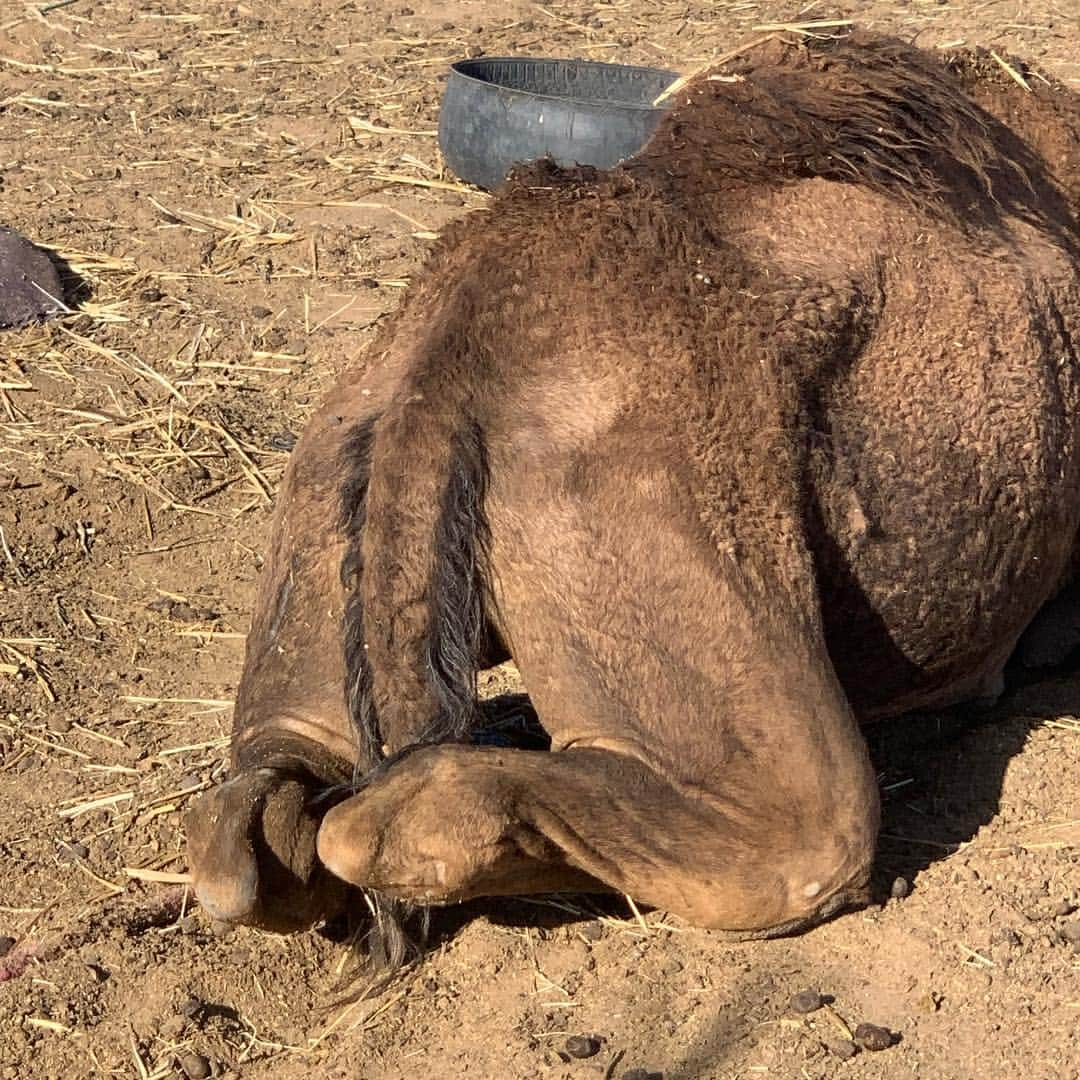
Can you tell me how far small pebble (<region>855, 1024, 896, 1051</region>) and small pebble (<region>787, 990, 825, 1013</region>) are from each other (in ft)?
0.28

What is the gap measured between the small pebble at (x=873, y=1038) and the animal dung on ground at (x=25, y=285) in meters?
4.41

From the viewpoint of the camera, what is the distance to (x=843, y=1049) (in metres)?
3.02

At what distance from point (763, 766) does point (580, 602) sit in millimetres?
448

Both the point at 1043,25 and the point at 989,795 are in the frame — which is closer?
the point at 989,795

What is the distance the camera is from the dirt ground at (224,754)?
313cm

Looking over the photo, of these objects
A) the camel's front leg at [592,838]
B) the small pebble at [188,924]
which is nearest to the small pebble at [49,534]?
the small pebble at [188,924]

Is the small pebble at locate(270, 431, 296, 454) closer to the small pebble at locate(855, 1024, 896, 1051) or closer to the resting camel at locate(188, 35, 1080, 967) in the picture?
the resting camel at locate(188, 35, 1080, 967)

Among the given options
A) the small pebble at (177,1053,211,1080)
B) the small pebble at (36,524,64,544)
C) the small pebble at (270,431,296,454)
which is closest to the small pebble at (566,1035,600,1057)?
the small pebble at (177,1053,211,1080)

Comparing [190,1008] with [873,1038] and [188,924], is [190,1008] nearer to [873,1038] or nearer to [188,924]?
[188,924]

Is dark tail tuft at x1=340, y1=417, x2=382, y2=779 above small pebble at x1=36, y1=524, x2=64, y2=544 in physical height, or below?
above

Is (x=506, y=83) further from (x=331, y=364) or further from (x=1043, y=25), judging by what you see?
(x=1043, y=25)

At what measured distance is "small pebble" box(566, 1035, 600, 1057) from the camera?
10.0 ft

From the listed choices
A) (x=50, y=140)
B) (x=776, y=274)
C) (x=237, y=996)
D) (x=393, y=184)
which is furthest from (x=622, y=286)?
(x=50, y=140)

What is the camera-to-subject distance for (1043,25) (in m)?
9.48
